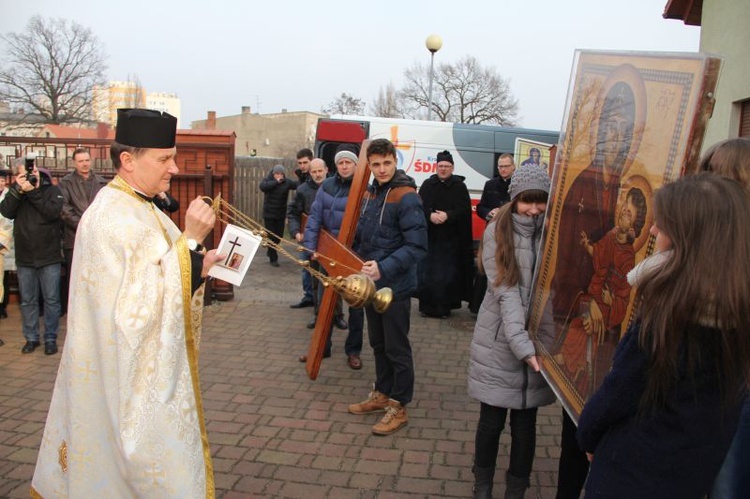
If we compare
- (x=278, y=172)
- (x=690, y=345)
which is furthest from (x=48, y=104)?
(x=690, y=345)

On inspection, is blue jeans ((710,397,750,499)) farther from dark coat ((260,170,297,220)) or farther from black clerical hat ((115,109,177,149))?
dark coat ((260,170,297,220))

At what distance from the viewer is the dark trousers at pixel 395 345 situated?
13.6 feet

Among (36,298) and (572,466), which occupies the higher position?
(572,466)

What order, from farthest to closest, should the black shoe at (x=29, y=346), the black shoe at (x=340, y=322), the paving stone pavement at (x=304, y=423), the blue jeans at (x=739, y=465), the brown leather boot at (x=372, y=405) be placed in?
1. the black shoe at (x=340, y=322)
2. the black shoe at (x=29, y=346)
3. the brown leather boot at (x=372, y=405)
4. the paving stone pavement at (x=304, y=423)
5. the blue jeans at (x=739, y=465)

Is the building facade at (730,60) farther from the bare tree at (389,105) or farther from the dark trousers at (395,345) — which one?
the bare tree at (389,105)

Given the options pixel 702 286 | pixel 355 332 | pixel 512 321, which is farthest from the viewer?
pixel 355 332

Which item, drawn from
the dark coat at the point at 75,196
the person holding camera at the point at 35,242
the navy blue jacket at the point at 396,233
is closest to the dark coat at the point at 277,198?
the dark coat at the point at 75,196

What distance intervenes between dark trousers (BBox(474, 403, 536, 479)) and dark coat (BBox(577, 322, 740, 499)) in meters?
1.18

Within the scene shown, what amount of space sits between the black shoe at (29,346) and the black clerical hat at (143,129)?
4096 millimetres

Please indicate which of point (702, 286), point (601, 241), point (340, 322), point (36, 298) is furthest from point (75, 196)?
point (702, 286)

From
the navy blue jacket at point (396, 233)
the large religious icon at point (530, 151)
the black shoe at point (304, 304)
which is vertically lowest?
the black shoe at point (304, 304)

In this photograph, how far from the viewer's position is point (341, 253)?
405 cm

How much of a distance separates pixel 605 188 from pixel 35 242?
519cm

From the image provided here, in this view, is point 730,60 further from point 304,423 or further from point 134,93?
point 134,93
